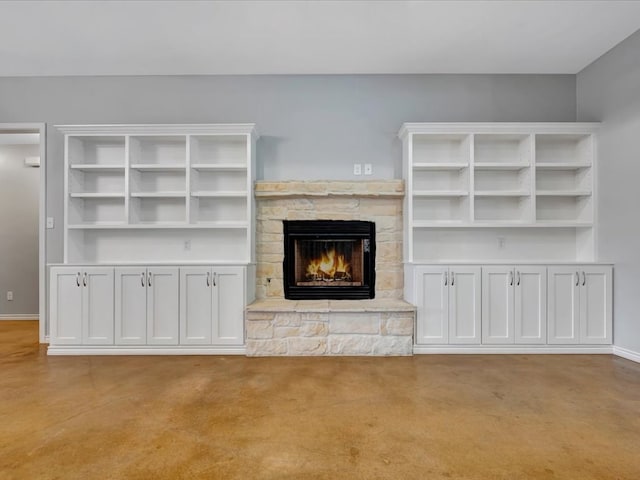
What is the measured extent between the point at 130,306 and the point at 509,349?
3.71m

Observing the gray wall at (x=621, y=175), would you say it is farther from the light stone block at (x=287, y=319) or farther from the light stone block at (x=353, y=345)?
the light stone block at (x=287, y=319)

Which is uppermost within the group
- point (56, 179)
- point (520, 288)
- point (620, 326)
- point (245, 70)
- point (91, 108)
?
point (245, 70)

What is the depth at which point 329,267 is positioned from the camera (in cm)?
404

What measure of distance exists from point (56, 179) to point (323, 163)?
9.73 ft

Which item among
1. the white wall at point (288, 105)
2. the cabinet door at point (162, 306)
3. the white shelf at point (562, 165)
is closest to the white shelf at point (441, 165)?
the white wall at point (288, 105)

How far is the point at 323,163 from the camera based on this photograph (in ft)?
13.3

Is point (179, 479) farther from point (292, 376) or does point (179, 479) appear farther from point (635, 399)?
point (635, 399)

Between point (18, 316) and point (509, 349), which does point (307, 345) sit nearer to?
point (509, 349)

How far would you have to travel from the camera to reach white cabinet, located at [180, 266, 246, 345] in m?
3.53

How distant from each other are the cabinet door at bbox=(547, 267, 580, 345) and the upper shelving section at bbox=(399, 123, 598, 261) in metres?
0.50

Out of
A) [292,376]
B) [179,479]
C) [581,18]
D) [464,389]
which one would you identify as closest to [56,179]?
[292,376]

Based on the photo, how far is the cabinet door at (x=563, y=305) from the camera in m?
3.53

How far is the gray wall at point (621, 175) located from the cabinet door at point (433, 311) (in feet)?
5.29

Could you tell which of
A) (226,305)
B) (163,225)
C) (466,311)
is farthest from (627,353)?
(163,225)
